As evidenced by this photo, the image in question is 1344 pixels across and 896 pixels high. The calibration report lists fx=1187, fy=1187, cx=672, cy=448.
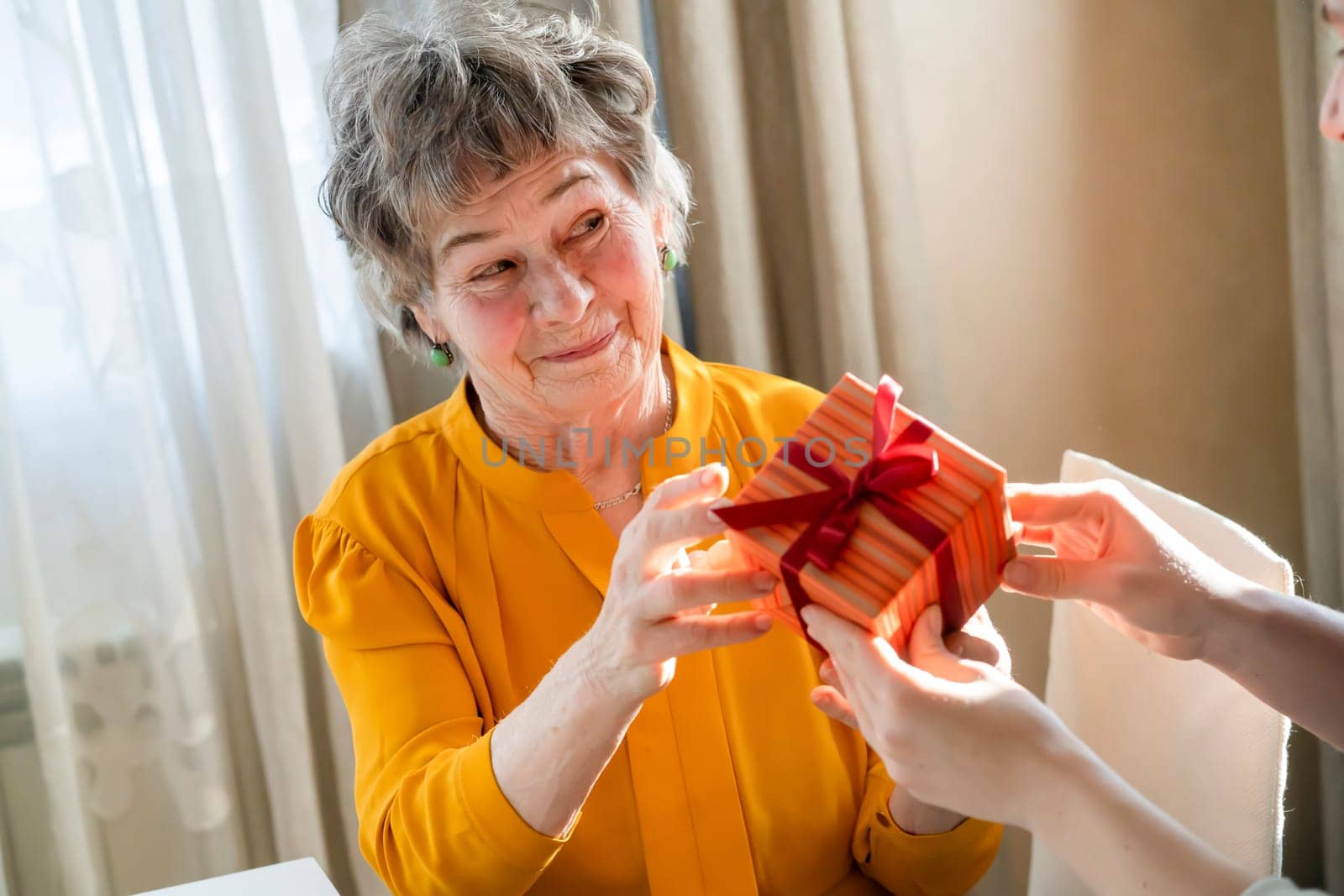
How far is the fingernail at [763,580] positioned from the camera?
1129 mm

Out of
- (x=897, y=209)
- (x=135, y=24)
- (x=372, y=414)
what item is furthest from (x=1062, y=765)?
(x=135, y=24)

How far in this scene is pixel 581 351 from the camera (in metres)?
1.42

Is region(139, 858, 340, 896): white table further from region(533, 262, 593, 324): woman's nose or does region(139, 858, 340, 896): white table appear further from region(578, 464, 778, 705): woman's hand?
region(533, 262, 593, 324): woman's nose

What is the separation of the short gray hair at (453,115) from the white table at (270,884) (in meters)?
0.69

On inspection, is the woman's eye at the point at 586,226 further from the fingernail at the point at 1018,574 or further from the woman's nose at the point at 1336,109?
the woman's nose at the point at 1336,109

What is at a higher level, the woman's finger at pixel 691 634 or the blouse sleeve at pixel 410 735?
the woman's finger at pixel 691 634

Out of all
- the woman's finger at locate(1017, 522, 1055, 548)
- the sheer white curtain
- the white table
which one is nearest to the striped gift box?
the woman's finger at locate(1017, 522, 1055, 548)

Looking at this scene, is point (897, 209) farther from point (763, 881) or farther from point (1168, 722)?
point (763, 881)

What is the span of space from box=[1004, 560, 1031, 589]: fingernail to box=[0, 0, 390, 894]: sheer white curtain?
109 cm

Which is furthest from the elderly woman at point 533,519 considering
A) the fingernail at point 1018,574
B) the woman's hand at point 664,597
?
the fingernail at point 1018,574

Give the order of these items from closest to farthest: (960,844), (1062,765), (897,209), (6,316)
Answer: (1062,765) → (960,844) → (6,316) → (897,209)

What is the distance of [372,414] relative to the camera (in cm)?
196

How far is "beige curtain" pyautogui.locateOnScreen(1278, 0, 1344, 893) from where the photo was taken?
1810 mm

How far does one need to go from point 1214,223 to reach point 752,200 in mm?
890
